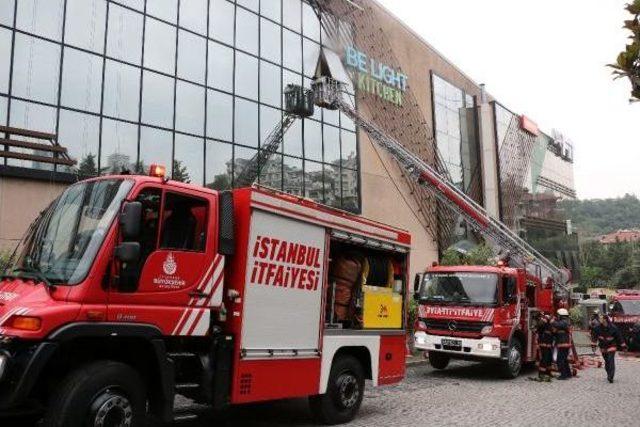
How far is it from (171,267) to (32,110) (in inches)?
481

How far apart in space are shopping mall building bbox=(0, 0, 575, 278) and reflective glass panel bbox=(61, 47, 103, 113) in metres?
0.04

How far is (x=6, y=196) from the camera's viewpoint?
15.2 meters

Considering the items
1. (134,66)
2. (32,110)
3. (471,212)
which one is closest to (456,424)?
(471,212)

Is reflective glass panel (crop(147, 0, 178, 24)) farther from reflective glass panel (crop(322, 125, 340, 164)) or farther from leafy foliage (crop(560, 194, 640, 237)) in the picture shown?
leafy foliage (crop(560, 194, 640, 237))

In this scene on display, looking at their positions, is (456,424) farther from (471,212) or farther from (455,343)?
(471,212)

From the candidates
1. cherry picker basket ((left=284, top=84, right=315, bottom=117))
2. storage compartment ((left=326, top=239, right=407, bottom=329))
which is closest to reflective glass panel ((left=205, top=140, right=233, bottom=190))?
cherry picker basket ((left=284, top=84, right=315, bottom=117))

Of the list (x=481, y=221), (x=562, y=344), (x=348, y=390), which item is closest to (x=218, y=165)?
(x=481, y=221)

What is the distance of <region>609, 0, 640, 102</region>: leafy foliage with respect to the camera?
17.0ft

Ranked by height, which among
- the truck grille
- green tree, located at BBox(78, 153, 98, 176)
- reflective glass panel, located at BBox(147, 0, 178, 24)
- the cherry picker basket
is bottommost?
the truck grille

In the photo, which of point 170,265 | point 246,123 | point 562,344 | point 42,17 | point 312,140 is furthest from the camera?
point 312,140

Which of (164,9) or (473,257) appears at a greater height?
(164,9)

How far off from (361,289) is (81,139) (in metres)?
11.5

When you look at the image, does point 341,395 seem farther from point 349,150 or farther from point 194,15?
point 349,150

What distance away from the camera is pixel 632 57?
5199mm
